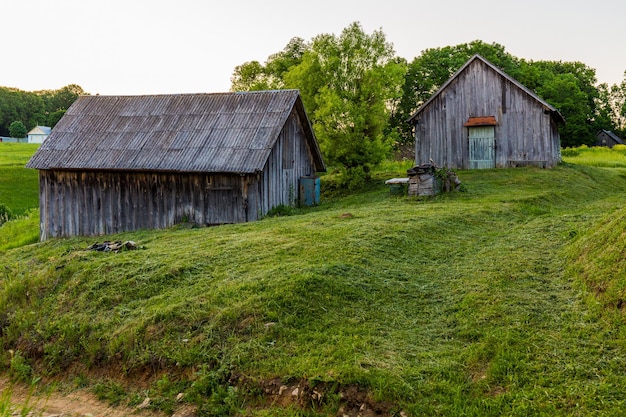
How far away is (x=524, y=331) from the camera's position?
A: 7.21m

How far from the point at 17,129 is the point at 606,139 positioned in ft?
267

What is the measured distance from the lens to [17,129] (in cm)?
8794

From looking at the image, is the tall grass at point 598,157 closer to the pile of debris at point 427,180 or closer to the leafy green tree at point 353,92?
the leafy green tree at point 353,92

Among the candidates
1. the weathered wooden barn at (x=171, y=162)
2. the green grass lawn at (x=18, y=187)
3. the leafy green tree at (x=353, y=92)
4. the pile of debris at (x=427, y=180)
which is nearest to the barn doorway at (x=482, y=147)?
the leafy green tree at (x=353, y=92)

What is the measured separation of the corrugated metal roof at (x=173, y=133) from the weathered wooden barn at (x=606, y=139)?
4652 centimetres

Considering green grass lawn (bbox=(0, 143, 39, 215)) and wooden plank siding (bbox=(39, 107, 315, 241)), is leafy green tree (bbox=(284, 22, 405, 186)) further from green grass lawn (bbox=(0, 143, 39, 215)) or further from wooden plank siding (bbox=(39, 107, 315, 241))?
green grass lawn (bbox=(0, 143, 39, 215))

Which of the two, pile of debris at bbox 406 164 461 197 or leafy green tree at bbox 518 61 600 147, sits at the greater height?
leafy green tree at bbox 518 61 600 147

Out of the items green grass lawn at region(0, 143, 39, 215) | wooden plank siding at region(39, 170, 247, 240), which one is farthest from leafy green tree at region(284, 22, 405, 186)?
green grass lawn at region(0, 143, 39, 215)

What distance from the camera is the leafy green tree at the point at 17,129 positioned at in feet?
288

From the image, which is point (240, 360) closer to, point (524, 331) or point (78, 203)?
point (524, 331)

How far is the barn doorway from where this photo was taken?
26.3 meters

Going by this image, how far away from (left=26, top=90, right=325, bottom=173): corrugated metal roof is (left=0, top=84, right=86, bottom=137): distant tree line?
7192 cm

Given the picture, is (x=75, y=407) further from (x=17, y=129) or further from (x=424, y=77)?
(x=17, y=129)

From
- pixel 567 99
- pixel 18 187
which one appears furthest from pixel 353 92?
pixel 567 99
